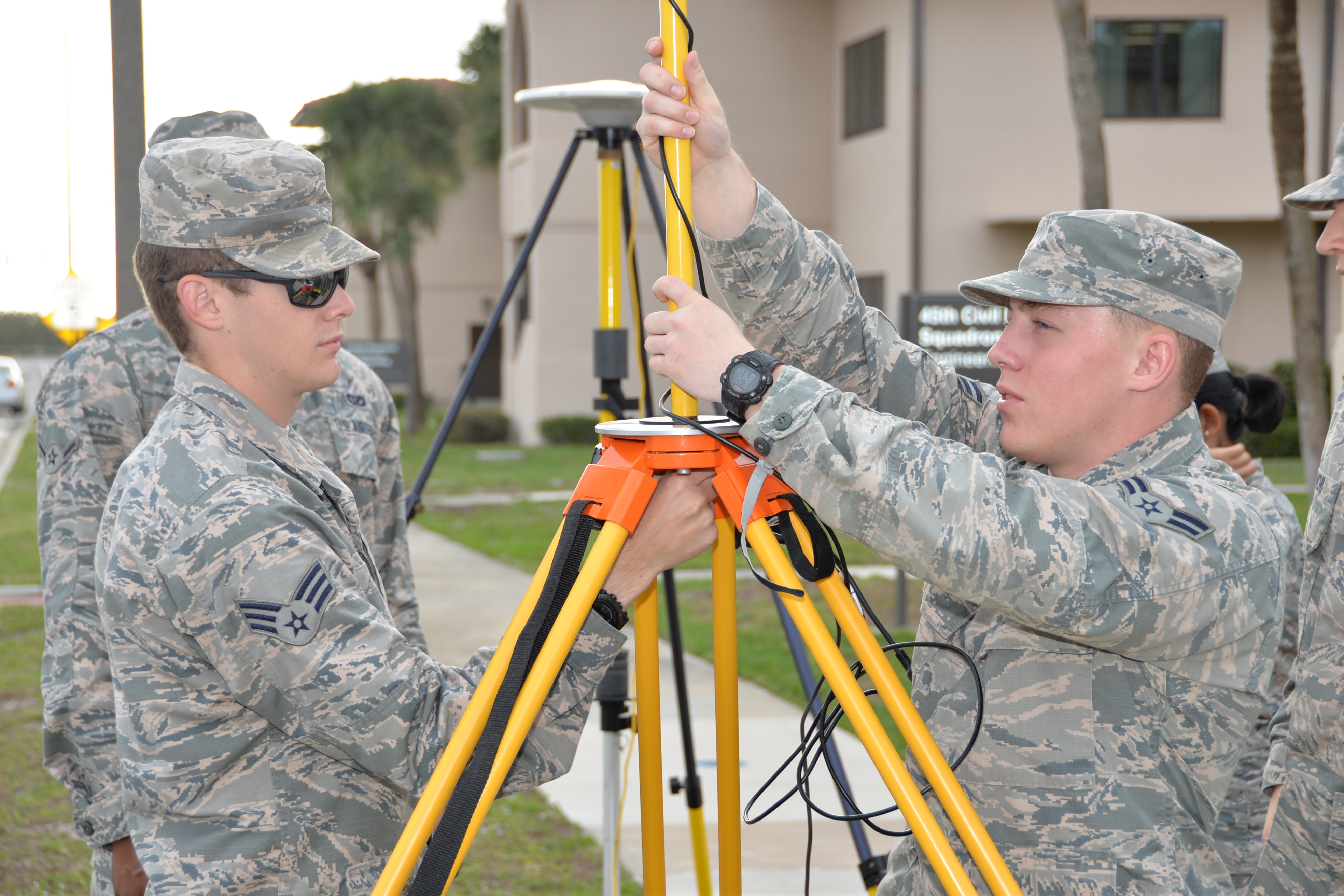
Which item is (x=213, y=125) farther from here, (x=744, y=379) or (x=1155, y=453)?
(x=1155, y=453)

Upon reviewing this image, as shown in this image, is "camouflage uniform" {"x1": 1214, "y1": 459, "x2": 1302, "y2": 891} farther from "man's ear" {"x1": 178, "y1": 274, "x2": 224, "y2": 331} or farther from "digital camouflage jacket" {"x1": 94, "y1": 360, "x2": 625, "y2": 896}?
"man's ear" {"x1": 178, "y1": 274, "x2": 224, "y2": 331}

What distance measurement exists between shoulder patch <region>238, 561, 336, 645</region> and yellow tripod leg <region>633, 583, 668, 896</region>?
1.60ft

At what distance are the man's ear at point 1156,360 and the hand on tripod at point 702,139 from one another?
25.6 inches

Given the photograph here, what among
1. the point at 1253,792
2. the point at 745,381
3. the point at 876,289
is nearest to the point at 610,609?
the point at 745,381

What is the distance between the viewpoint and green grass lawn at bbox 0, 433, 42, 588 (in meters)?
10.2

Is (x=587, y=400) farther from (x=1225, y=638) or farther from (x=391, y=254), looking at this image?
(x=1225, y=638)

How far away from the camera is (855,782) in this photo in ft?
16.2

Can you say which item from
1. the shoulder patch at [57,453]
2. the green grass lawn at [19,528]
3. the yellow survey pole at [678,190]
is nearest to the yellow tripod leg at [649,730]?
the yellow survey pole at [678,190]

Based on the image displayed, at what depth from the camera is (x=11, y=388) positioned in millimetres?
37125

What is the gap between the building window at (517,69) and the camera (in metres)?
21.1

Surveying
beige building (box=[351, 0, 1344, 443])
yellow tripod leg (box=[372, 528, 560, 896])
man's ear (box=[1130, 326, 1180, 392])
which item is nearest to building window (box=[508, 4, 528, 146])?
beige building (box=[351, 0, 1344, 443])

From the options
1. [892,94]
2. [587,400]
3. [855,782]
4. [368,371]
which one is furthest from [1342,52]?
[368,371]

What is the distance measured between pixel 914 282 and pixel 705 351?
51.5ft

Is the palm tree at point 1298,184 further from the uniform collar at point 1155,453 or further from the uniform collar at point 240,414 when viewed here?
the uniform collar at point 240,414
